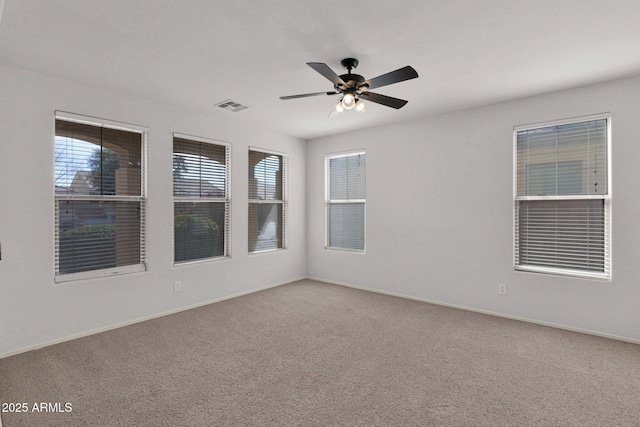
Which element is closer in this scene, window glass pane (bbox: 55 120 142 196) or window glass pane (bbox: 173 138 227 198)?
window glass pane (bbox: 55 120 142 196)

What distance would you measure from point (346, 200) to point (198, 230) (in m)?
2.49

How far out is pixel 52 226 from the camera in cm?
318

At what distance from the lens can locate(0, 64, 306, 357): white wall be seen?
2.95 m

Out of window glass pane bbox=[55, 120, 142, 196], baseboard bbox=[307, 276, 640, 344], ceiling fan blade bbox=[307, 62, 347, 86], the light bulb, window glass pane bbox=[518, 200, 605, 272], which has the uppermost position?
ceiling fan blade bbox=[307, 62, 347, 86]

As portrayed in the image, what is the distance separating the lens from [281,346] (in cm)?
313

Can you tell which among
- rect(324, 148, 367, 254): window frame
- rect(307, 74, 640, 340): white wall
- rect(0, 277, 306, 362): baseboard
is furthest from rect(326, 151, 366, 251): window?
rect(0, 277, 306, 362): baseboard

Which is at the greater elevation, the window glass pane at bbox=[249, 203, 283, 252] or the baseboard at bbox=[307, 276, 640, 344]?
the window glass pane at bbox=[249, 203, 283, 252]

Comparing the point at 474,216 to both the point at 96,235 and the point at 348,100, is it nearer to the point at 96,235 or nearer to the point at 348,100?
the point at 348,100

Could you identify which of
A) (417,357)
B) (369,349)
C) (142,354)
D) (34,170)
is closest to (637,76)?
(417,357)

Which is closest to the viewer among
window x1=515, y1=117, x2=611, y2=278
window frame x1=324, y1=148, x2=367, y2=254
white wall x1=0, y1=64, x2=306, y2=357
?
white wall x1=0, y1=64, x2=306, y2=357

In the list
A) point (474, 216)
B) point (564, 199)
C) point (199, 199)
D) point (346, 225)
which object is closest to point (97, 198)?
point (199, 199)

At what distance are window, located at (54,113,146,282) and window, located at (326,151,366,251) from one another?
3.07 metres

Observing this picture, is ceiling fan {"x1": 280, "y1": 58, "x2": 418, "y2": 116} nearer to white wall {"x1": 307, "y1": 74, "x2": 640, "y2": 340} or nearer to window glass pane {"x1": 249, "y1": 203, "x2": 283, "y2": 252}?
white wall {"x1": 307, "y1": 74, "x2": 640, "y2": 340}

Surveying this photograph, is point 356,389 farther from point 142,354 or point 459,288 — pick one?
point 459,288
